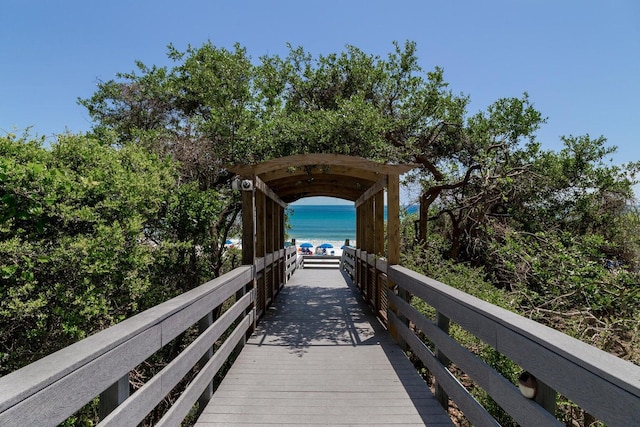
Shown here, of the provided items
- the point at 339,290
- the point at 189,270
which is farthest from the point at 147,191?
the point at 339,290

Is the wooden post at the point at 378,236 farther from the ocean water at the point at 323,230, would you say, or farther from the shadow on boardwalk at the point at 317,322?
the ocean water at the point at 323,230

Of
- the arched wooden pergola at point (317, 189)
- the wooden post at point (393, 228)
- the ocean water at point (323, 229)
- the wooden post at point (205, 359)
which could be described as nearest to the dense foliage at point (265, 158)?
the arched wooden pergola at point (317, 189)

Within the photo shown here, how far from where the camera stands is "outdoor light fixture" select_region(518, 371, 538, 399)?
1.70m

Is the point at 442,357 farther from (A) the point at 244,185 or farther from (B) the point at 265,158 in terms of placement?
(B) the point at 265,158

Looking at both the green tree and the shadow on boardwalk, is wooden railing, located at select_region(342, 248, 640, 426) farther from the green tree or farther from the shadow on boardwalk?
the green tree

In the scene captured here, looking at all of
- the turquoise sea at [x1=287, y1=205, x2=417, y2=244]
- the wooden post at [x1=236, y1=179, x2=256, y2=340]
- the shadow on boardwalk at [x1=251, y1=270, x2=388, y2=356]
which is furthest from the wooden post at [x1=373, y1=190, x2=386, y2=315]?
the turquoise sea at [x1=287, y1=205, x2=417, y2=244]

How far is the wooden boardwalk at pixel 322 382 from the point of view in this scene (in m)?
2.86

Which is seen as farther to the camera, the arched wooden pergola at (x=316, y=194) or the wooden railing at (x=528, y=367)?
the arched wooden pergola at (x=316, y=194)

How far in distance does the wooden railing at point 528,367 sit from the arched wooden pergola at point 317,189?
6.95ft

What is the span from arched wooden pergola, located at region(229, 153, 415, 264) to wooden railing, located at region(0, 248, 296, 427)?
226 centimetres

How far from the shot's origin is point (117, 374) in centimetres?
161

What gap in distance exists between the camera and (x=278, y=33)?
9.78 metres

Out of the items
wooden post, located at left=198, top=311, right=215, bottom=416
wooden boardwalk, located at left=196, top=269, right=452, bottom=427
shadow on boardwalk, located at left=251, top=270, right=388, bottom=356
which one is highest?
wooden post, located at left=198, top=311, right=215, bottom=416

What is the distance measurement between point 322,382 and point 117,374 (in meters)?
2.29
